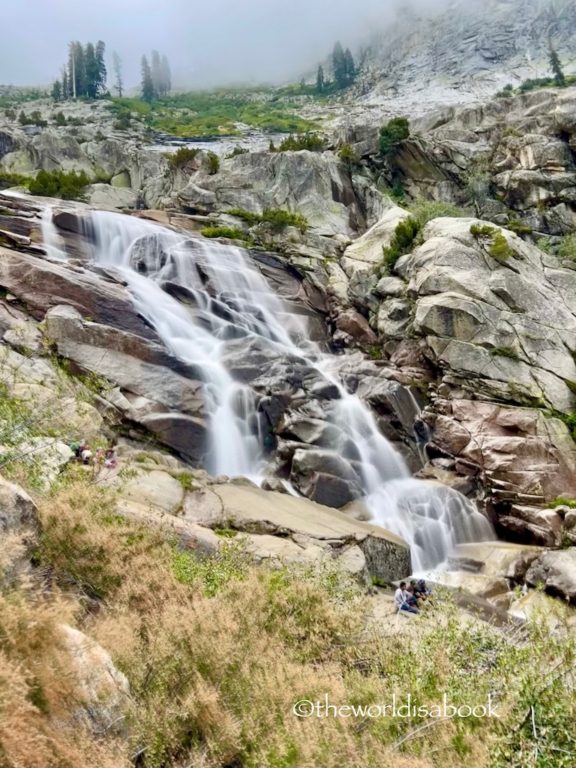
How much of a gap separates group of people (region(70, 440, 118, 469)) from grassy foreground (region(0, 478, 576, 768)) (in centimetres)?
398

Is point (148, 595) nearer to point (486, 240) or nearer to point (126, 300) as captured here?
point (126, 300)

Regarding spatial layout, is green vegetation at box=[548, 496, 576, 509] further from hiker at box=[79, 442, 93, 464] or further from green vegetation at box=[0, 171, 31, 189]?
green vegetation at box=[0, 171, 31, 189]

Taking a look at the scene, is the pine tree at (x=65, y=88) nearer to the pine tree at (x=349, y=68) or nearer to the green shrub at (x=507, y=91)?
the pine tree at (x=349, y=68)

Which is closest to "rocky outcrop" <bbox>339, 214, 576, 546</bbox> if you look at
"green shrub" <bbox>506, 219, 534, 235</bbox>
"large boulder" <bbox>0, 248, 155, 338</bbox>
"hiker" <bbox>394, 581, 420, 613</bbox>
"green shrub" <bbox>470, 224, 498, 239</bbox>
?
"green shrub" <bbox>470, 224, 498, 239</bbox>

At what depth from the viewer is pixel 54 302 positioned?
23.7 metres

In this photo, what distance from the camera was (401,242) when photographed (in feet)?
118

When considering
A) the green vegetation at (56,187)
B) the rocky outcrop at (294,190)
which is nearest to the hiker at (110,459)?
the rocky outcrop at (294,190)

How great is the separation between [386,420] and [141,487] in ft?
47.7

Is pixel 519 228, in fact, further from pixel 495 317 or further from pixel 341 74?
pixel 341 74

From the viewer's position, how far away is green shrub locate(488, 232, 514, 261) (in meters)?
31.2

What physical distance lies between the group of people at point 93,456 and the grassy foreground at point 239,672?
3.98 metres

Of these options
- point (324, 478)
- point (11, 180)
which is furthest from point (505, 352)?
point (11, 180)

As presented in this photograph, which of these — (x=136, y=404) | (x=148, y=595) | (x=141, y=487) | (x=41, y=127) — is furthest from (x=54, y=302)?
(x=41, y=127)

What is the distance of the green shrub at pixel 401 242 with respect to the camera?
35.2m
